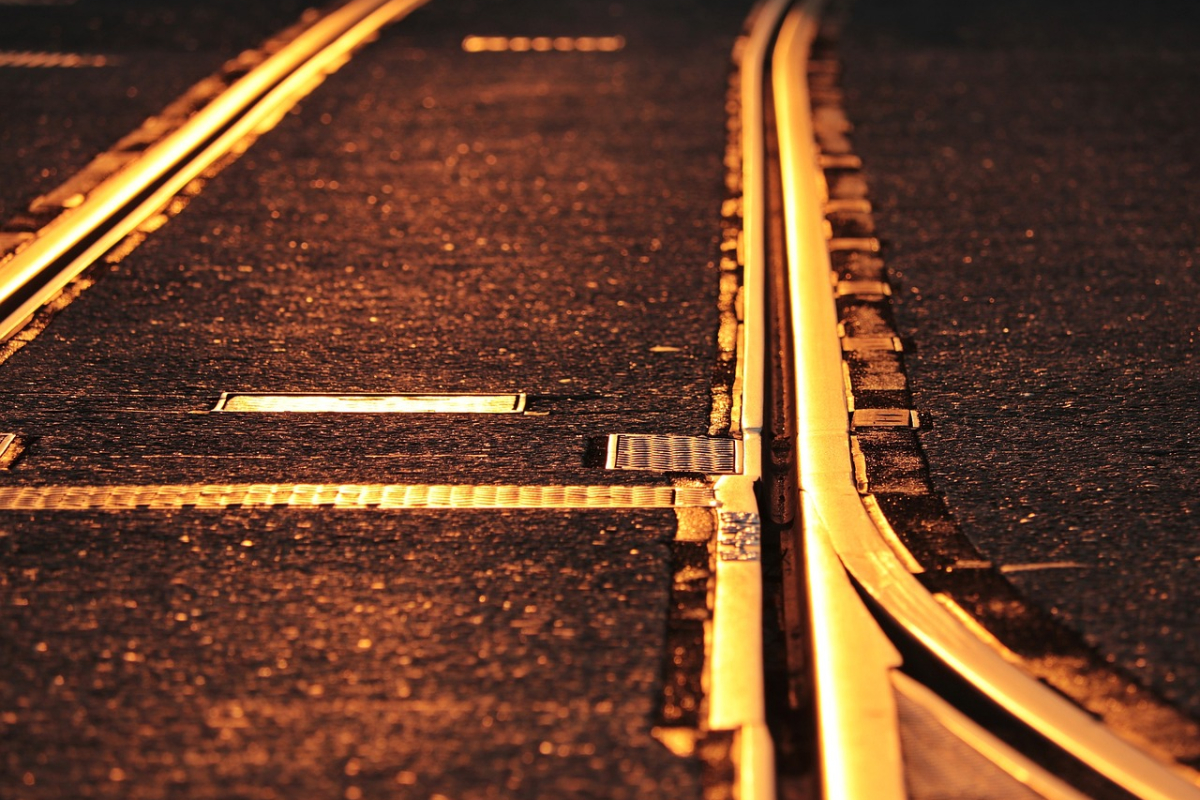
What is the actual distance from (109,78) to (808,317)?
5399 mm

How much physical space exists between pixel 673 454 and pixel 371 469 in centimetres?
80

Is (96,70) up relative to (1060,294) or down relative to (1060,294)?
up

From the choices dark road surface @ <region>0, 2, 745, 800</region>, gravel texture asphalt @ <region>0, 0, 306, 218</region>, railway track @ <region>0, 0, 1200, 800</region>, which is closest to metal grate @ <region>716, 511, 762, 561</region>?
railway track @ <region>0, 0, 1200, 800</region>

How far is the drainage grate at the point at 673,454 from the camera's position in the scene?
14.0 ft

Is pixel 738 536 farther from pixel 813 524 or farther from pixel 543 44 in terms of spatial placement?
pixel 543 44

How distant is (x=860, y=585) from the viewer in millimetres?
3645

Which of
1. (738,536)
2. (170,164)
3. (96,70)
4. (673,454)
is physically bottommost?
(738,536)

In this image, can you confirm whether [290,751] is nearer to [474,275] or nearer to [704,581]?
[704,581]

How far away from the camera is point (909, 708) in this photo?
3176 millimetres

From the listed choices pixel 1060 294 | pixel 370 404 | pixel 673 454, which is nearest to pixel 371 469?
pixel 370 404

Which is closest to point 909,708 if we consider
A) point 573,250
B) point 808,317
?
point 808,317

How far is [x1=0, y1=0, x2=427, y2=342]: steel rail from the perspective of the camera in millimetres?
5883

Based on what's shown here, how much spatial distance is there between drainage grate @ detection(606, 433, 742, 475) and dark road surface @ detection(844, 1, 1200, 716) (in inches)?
21.7

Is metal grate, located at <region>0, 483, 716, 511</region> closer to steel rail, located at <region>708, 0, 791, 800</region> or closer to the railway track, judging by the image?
the railway track
